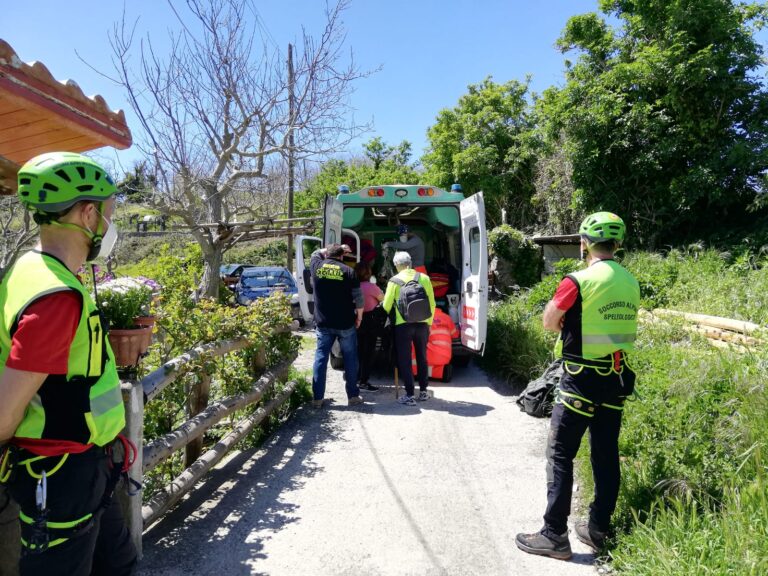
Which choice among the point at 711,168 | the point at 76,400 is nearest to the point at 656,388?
the point at 76,400

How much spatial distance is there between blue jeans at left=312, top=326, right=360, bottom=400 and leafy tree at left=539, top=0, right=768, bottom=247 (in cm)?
820

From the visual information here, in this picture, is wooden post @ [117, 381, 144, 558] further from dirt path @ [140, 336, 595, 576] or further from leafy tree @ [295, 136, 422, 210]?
leafy tree @ [295, 136, 422, 210]

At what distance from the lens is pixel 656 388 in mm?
4152

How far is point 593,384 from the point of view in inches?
121

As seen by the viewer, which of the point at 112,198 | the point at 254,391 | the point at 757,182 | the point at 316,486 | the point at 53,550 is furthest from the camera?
the point at 757,182

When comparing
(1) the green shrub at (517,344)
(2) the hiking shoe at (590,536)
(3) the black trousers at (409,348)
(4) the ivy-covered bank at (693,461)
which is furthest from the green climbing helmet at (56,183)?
(1) the green shrub at (517,344)

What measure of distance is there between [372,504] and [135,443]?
1759 mm

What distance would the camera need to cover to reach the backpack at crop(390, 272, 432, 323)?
20.3ft

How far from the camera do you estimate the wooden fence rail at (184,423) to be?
2.86m

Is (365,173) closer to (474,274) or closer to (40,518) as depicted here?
(474,274)

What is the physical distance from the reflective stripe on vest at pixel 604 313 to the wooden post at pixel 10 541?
2954mm

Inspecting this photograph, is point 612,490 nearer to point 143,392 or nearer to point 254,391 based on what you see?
point 143,392

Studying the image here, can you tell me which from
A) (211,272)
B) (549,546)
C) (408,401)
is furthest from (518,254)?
(549,546)

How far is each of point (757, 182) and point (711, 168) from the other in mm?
838
